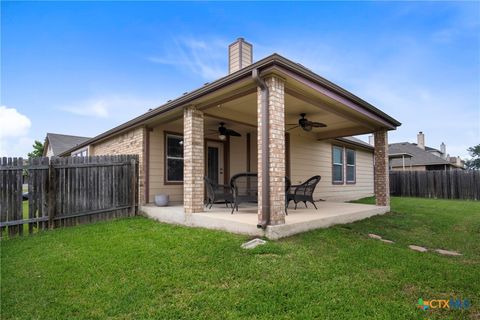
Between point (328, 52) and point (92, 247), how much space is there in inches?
368

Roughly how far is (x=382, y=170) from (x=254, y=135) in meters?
4.10

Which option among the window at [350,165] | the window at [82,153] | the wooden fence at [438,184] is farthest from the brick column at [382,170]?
the window at [82,153]

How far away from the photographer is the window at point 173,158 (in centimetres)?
822

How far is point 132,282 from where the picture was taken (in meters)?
3.04

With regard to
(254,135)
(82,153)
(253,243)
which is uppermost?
(254,135)

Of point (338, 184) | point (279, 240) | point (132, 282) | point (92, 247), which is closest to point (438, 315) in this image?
point (279, 240)

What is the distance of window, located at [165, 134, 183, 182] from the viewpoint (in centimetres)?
822

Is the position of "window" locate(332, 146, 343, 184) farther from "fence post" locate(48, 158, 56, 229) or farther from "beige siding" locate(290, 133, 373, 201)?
"fence post" locate(48, 158, 56, 229)

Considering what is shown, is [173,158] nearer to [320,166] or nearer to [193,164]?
[193,164]

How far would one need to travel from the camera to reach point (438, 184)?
14.9 metres

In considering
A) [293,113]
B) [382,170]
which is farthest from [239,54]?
[382,170]

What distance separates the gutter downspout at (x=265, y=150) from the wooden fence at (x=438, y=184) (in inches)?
575

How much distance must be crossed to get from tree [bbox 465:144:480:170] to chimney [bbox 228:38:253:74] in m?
51.7

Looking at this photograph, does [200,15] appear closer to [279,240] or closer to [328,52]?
[328,52]
